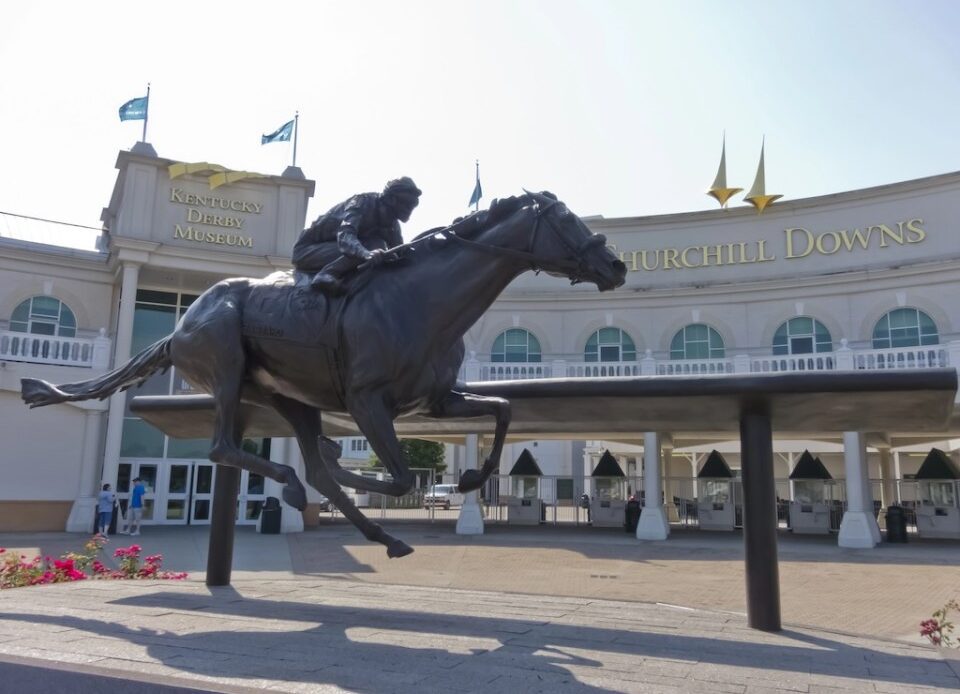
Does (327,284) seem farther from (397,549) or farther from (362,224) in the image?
(397,549)

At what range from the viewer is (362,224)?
18.6 feet

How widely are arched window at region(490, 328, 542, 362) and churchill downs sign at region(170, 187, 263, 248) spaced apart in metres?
9.23

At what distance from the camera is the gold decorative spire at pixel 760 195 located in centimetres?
2591

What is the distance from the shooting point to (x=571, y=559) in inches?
687

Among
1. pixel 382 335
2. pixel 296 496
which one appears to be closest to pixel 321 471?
pixel 296 496

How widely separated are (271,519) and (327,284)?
64.6 feet

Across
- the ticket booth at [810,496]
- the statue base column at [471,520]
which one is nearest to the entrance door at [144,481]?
the statue base column at [471,520]

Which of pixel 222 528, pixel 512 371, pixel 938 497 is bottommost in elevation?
pixel 222 528

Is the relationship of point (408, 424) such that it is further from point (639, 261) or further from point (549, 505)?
point (549, 505)

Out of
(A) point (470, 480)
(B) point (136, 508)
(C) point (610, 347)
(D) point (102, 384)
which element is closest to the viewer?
(A) point (470, 480)

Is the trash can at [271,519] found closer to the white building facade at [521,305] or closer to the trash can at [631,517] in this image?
the white building facade at [521,305]

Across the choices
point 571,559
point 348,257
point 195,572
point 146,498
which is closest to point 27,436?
point 146,498

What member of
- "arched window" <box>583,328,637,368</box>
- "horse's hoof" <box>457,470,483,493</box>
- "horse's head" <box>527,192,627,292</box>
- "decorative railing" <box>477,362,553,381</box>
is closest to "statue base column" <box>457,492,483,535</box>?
"decorative railing" <box>477,362,553,381</box>

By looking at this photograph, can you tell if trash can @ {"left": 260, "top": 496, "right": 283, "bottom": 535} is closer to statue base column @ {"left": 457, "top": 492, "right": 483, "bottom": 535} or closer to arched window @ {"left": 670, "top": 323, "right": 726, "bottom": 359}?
statue base column @ {"left": 457, "top": 492, "right": 483, "bottom": 535}
